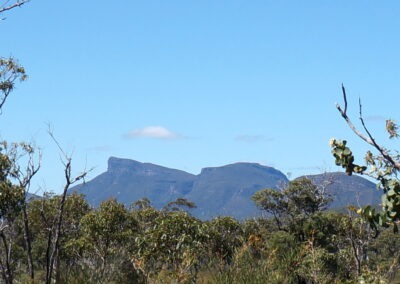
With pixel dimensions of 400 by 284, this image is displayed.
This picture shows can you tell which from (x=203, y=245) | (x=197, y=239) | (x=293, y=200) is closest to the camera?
(x=203, y=245)

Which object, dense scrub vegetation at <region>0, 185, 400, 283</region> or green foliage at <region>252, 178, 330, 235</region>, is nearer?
dense scrub vegetation at <region>0, 185, 400, 283</region>

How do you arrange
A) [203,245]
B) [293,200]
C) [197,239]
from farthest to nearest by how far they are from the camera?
[293,200]
[197,239]
[203,245]

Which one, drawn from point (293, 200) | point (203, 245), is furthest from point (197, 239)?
point (293, 200)

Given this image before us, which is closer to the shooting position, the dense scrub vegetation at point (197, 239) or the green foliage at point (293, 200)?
the dense scrub vegetation at point (197, 239)

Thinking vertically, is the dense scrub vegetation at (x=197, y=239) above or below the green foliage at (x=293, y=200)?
below

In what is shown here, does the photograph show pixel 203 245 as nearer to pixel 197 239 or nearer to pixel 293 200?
pixel 197 239

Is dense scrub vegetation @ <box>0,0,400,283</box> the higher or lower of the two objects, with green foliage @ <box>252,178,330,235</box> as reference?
lower

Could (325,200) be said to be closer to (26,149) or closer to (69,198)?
(69,198)

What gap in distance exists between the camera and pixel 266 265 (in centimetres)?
789

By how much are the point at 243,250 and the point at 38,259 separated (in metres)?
57.9

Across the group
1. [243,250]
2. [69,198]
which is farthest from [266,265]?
[69,198]

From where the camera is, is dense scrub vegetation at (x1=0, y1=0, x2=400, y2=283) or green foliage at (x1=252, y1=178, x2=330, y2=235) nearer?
dense scrub vegetation at (x1=0, y1=0, x2=400, y2=283)

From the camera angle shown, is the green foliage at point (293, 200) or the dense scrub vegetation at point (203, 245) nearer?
the dense scrub vegetation at point (203, 245)

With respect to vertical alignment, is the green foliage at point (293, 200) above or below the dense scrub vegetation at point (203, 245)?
above
